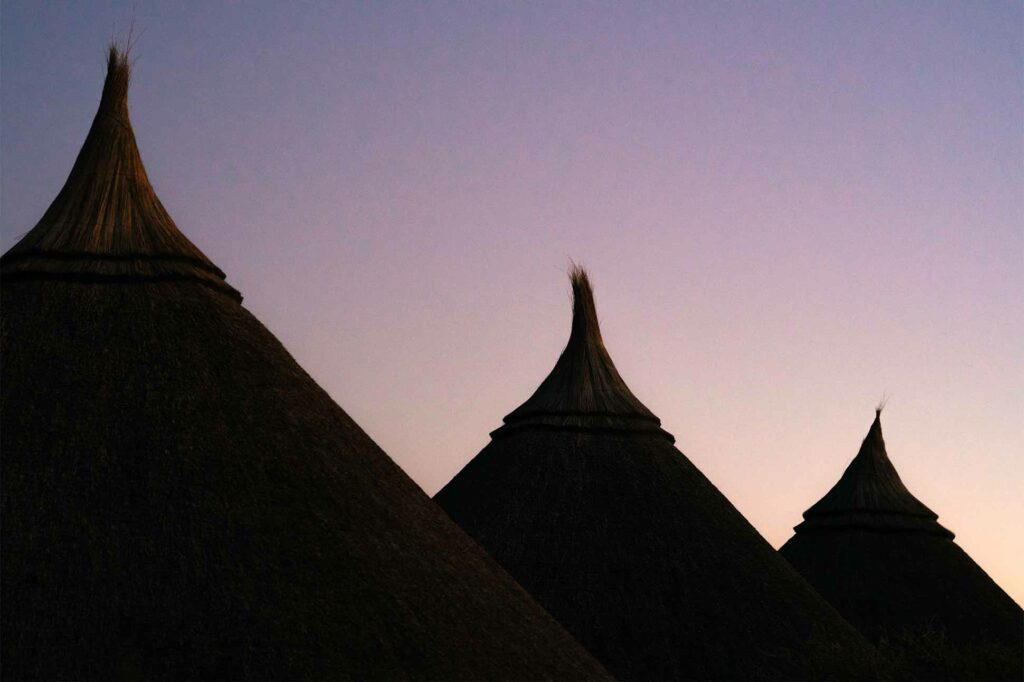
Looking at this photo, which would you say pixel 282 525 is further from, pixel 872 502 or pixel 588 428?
pixel 872 502

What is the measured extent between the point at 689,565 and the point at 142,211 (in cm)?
1341

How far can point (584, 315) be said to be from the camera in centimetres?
3722

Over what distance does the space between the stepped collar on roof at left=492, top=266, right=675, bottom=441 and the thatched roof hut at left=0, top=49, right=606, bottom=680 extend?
10376 millimetres

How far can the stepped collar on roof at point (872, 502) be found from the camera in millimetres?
41625

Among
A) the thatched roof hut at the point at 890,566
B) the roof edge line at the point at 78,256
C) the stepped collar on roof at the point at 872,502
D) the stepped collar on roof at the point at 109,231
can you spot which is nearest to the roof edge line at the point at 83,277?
the stepped collar on roof at the point at 109,231

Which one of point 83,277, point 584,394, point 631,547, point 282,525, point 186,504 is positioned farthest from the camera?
point 584,394

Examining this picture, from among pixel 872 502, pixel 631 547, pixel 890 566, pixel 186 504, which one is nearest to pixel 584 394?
pixel 631 547

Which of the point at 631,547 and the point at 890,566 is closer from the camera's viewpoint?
the point at 631,547

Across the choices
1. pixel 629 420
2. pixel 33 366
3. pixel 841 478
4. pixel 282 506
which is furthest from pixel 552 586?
pixel 841 478

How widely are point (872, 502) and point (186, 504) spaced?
2652 centimetres

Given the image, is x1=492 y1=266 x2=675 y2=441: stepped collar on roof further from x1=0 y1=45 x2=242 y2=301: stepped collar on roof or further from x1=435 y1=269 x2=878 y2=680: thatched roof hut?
x1=0 y1=45 x2=242 y2=301: stepped collar on roof

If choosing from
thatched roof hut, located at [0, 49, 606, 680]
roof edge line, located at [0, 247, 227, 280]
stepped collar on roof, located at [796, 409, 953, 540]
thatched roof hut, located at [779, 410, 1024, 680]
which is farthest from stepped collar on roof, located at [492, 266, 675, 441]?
roof edge line, located at [0, 247, 227, 280]

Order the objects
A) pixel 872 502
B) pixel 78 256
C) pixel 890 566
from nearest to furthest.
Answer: pixel 78 256 < pixel 890 566 < pixel 872 502

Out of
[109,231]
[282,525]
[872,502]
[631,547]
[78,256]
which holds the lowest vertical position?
[282,525]
